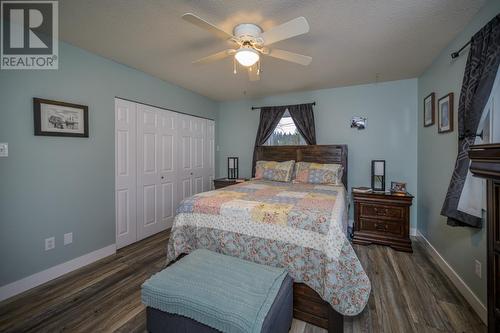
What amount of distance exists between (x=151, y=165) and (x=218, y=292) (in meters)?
2.65

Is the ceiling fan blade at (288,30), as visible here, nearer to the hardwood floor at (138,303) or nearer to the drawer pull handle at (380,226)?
the hardwood floor at (138,303)

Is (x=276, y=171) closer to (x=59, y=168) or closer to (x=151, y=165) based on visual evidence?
(x=151, y=165)

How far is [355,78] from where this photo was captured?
344 cm

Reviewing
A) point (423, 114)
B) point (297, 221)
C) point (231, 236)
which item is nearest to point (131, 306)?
point (231, 236)

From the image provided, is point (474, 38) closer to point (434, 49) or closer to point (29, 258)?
point (434, 49)

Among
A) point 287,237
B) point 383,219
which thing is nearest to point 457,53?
point 383,219

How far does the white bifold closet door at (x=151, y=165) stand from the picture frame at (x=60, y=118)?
0.45 metres

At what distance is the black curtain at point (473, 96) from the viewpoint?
5.16 feet

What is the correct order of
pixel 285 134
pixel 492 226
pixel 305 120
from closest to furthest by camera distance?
1. pixel 492 226
2. pixel 305 120
3. pixel 285 134

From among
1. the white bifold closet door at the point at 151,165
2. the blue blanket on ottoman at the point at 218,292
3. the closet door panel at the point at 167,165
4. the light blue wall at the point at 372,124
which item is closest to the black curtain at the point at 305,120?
the light blue wall at the point at 372,124

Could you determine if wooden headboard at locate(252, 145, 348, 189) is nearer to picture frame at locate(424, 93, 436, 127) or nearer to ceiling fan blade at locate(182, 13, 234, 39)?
picture frame at locate(424, 93, 436, 127)

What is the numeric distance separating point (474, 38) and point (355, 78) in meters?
1.69

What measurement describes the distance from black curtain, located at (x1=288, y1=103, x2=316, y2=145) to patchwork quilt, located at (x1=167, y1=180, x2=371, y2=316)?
6.33 ft

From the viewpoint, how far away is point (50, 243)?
2285 mm
